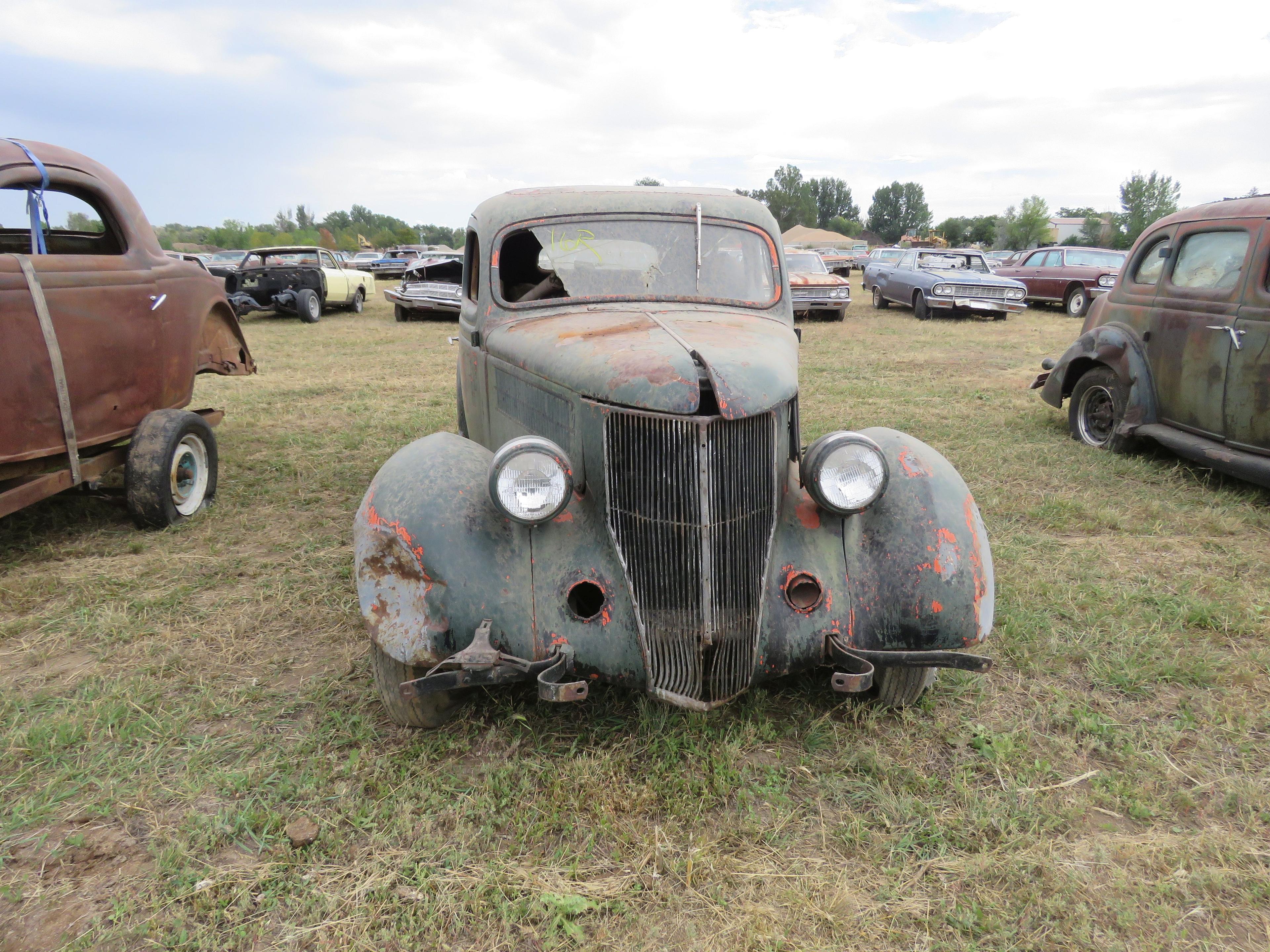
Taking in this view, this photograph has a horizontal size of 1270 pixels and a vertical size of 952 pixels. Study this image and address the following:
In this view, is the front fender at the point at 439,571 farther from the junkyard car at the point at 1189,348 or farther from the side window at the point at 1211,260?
the side window at the point at 1211,260

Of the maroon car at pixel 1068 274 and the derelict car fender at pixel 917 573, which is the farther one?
the maroon car at pixel 1068 274

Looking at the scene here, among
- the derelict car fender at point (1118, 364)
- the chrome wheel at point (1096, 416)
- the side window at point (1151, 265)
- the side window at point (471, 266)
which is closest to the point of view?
the side window at point (471, 266)

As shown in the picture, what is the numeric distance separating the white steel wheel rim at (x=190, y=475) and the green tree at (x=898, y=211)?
367ft

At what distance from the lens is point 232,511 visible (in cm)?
520

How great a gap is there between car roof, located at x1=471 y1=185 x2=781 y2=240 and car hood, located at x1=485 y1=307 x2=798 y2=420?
2.05 feet

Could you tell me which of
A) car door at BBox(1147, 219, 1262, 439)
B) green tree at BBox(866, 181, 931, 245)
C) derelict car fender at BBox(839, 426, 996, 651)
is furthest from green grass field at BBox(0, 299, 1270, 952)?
green tree at BBox(866, 181, 931, 245)

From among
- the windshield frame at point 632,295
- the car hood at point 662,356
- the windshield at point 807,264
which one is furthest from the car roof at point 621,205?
the windshield at point 807,264

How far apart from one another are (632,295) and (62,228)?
3957 mm

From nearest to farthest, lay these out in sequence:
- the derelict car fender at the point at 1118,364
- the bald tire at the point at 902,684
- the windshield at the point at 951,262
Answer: the bald tire at the point at 902,684 → the derelict car fender at the point at 1118,364 → the windshield at the point at 951,262

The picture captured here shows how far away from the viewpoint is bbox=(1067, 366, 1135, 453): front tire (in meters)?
6.16

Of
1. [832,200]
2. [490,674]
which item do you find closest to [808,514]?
[490,674]

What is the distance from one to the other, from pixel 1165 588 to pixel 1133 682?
1.10 m

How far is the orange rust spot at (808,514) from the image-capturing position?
9.17 ft

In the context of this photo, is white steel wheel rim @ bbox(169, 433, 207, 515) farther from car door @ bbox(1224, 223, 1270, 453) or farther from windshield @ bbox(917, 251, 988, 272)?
windshield @ bbox(917, 251, 988, 272)
